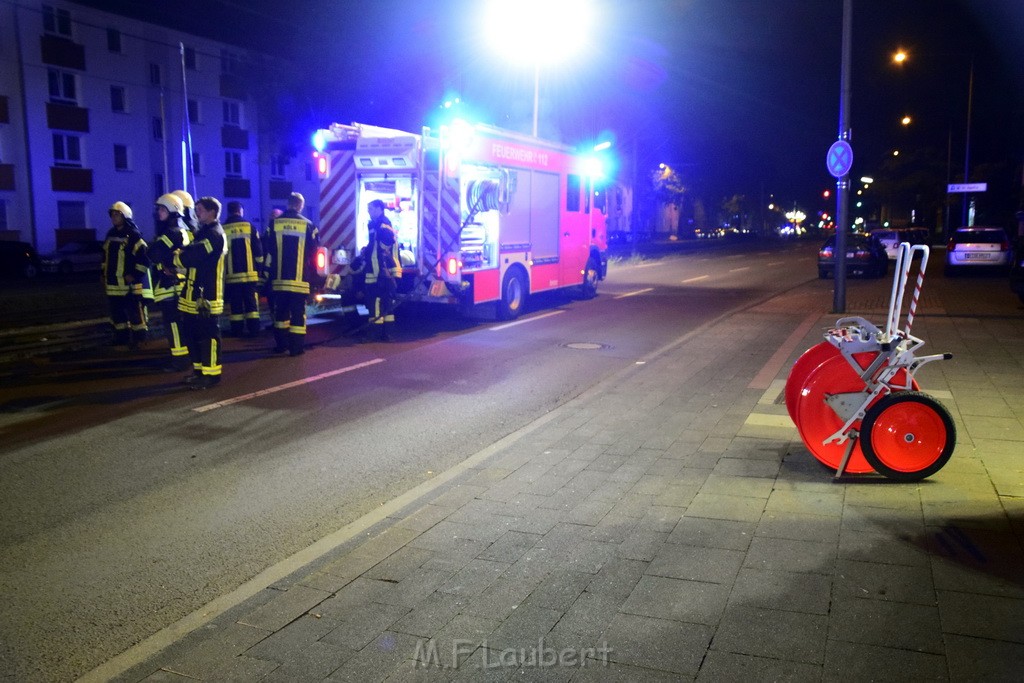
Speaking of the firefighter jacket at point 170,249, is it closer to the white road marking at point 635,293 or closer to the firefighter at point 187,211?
the firefighter at point 187,211

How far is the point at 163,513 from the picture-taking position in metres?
5.60

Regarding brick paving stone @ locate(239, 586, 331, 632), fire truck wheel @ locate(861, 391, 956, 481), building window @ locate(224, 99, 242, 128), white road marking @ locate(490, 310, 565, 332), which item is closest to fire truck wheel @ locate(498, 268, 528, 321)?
white road marking @ locate(490, 310, 565, 332)

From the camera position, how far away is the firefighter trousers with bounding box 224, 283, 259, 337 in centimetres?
1247

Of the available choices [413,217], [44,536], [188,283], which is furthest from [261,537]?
[413,217]

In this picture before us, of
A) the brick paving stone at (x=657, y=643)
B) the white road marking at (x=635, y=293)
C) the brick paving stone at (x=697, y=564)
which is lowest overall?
the brick paving stone at (x=657, y=643)

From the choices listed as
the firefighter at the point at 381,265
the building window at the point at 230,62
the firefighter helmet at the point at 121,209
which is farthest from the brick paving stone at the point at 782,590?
the building window at the point at 230,62

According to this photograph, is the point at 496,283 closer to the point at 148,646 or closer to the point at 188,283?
the point at 188,283

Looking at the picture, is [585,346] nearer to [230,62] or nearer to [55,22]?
[55,22]

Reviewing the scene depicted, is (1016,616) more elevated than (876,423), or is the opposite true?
(876,423)

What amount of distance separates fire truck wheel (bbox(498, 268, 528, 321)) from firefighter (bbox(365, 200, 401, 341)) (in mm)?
2877

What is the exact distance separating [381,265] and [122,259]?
3470mm

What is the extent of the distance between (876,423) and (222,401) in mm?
6092

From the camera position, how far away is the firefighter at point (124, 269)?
11.4 metres

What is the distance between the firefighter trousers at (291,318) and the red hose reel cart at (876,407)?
7.07 metres
